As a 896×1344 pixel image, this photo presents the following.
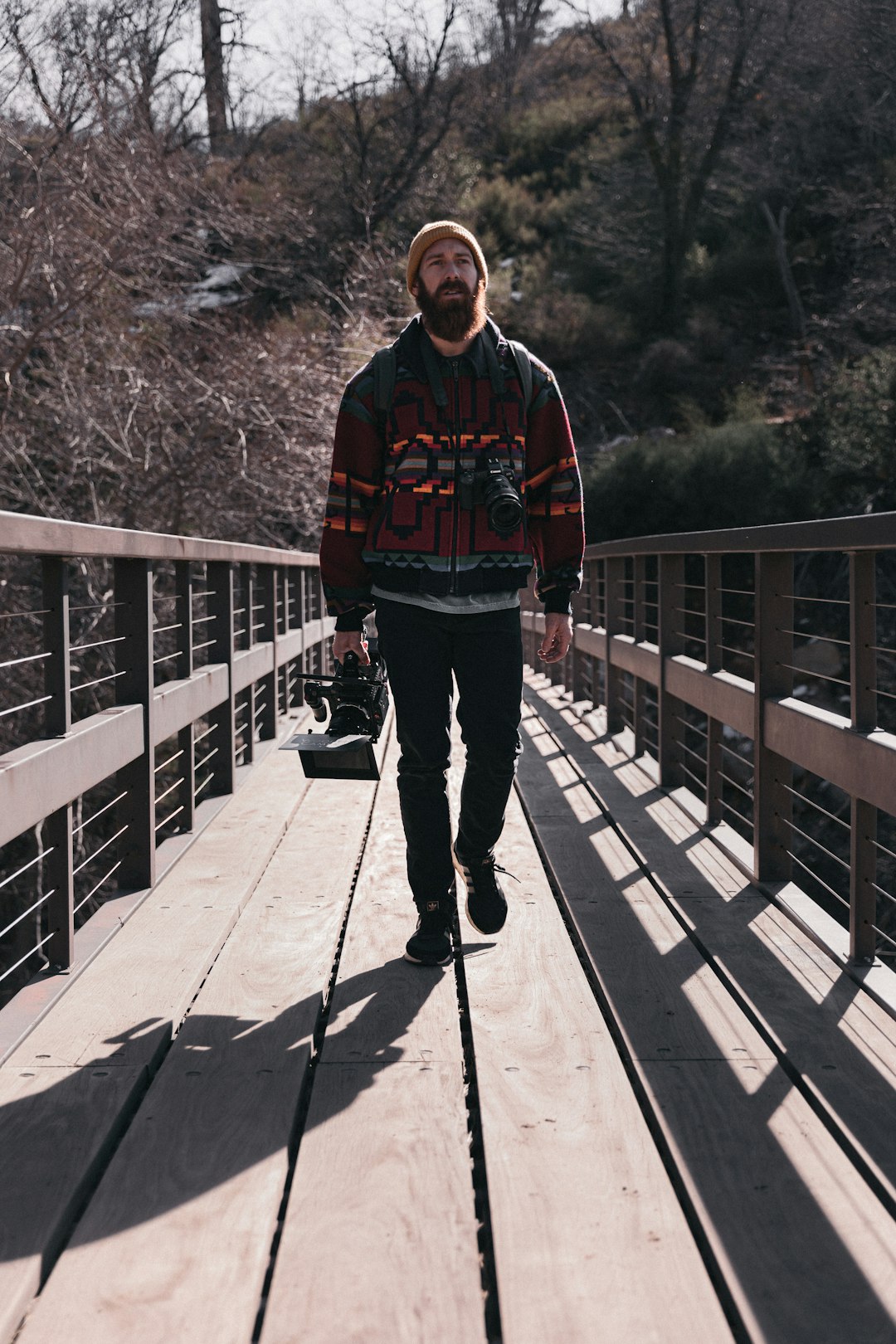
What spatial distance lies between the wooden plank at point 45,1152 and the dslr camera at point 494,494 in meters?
1.45

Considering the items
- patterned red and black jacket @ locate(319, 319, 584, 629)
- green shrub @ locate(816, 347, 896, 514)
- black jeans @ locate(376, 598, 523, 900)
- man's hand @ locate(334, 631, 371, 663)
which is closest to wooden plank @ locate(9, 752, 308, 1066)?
black jeans @ locate(376, 598, 523, 900)

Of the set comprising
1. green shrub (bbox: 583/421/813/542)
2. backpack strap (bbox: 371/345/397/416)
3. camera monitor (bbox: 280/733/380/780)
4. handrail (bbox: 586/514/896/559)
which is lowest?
camera monitor (bbox: 280/733/380/780)

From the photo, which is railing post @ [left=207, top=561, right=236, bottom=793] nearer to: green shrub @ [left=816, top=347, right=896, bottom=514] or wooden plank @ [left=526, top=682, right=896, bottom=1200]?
wooden plank @ [left=526, top=682, right=896, bottom=1200]

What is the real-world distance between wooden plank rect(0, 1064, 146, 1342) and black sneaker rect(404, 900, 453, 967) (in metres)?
0.92

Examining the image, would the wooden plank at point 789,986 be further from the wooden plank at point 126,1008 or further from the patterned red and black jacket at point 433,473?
the wooden plank at point 126,1008

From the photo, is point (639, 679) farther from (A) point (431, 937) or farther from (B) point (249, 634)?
(A) point (431, 937)

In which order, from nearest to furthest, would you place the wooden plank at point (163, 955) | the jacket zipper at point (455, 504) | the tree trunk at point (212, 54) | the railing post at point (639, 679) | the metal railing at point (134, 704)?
the wooden plank at point (163, 955) < the metal railing at point (134, 704) < the jacket zipper at point (455, 504) < the railing post at point (639, 679) < the tree trunk at point (212, 54)

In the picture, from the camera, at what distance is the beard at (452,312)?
3203 millimetres

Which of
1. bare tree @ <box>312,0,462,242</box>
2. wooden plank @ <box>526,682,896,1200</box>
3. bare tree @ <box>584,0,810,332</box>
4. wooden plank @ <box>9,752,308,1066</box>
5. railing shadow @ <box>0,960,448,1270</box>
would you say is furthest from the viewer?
bare tree @ <box>584,0,810,332</box>

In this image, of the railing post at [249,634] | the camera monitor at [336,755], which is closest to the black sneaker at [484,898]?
the camera monitor at [336,755]

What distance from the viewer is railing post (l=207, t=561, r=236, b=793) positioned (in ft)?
18.3

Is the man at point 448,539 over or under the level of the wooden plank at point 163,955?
over

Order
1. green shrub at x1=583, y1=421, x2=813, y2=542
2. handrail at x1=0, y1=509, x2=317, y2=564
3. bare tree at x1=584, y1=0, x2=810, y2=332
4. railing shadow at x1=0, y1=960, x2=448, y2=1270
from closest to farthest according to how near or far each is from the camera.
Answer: railing shadow at x1=0, y1=960, x2=448, y2=1270
handrail at x1=0, y1=509, x2=317, y2=564
green shrub at x1=583, y1=421, x2=813, y2=542
bare tree at x1=584, y1=0, x2=810, y2=332

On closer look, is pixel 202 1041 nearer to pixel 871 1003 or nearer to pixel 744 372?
pixel 871 1003
